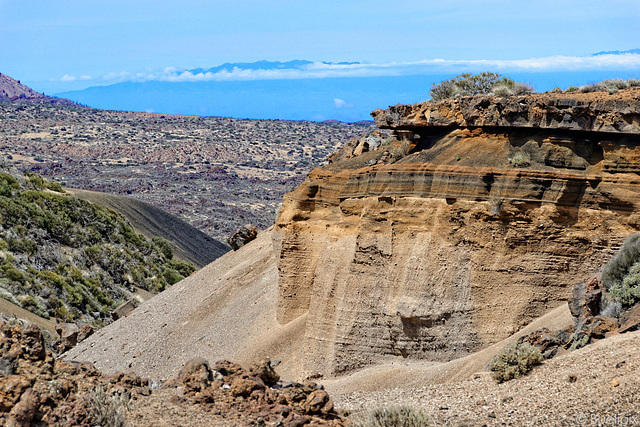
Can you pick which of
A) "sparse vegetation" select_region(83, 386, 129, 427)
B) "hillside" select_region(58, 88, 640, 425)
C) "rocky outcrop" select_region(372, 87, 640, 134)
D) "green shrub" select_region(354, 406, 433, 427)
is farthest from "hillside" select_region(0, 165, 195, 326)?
"green shrub" select_region(354, 406, 433, 427)

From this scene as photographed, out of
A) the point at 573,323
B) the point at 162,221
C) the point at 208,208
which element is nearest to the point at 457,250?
the point at 573,323

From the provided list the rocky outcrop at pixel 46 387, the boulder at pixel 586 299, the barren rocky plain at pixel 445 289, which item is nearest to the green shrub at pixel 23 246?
the barren rocky plain at pixel 445 289

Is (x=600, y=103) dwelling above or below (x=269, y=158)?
above

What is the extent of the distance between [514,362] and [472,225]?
4.45 m

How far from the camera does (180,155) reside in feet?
442

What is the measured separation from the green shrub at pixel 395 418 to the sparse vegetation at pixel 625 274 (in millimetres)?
5305

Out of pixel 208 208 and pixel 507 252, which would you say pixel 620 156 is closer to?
pixel 507 252

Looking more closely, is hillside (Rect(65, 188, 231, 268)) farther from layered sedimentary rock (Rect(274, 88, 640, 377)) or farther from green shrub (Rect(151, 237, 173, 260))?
layered sedimentary rock (Rect(274, 88, 640, 377))

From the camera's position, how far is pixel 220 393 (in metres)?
10.9

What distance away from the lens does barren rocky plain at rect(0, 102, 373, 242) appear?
96.4 meters

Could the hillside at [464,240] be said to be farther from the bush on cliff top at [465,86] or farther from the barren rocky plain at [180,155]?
the barren rocky plain at [180,155]

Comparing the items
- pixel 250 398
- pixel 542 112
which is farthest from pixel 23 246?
pixel 250 398

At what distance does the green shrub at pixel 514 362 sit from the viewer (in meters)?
12.3

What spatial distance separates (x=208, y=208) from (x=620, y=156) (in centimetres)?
7884
